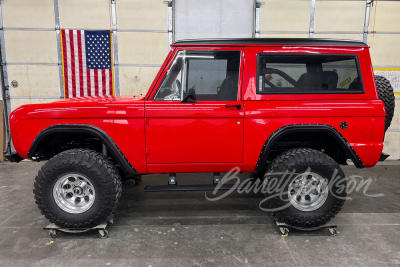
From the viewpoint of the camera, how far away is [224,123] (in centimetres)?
295

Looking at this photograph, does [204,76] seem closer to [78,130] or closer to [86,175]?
[78,130]

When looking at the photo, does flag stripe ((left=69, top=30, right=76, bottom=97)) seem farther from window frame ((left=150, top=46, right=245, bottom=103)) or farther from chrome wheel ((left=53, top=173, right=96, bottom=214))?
window frame ((left=150, top=46, right=245, bottom=103))

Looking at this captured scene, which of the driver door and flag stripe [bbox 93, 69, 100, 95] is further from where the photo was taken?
flag stripe [bbox 93, 69, 100, 95]

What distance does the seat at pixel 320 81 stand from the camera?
9.98ft

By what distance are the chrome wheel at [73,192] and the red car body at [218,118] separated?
0.52 meters

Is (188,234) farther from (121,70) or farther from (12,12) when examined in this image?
(12,12)

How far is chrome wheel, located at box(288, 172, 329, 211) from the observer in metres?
3.04

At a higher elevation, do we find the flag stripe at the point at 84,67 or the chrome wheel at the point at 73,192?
the flag stripe at the point at 84,67

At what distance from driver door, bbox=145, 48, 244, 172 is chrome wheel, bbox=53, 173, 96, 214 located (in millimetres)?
755

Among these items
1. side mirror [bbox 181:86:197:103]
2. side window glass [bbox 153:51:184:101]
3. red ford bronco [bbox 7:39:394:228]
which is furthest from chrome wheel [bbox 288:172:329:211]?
side window glass [bbox 153:51:184:101]

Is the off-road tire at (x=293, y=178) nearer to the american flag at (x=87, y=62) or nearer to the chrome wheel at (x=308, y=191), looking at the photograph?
the chrome wheel at (x=308, y=191)

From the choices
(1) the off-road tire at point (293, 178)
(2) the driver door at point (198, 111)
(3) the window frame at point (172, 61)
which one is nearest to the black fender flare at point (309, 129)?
(1) the off-road tire at point (293, 178)

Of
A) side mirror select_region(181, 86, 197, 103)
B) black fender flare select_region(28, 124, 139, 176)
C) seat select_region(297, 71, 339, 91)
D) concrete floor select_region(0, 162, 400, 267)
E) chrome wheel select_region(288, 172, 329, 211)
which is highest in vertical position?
seat select_region(297, 71, 339, 91)

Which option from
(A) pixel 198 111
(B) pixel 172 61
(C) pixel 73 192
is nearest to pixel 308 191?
(A) pixel 198 111
